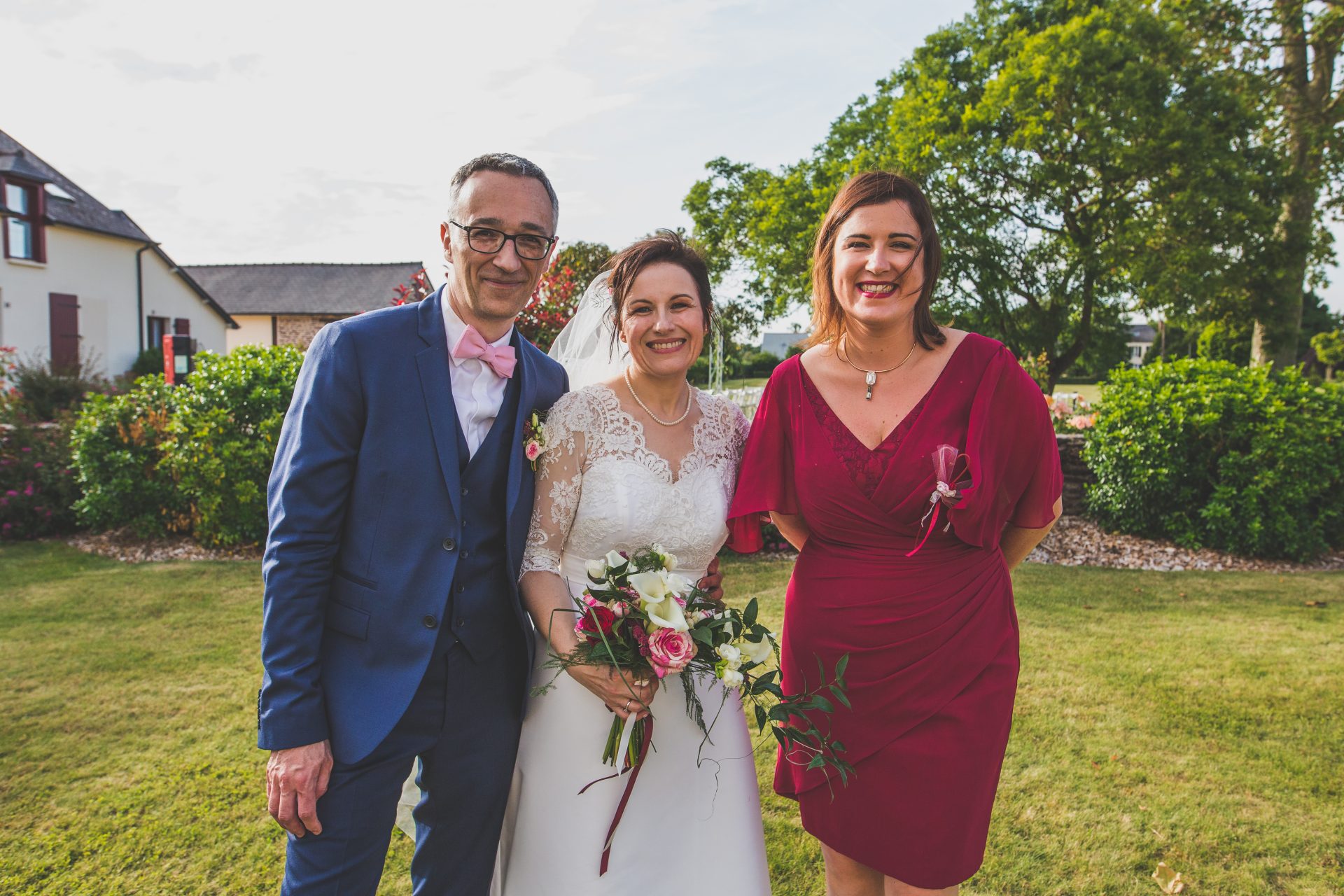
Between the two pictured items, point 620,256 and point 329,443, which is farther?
point 620,256

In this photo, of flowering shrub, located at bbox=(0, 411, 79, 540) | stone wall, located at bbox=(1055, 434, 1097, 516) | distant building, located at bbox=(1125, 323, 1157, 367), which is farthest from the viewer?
distant building, located at bbox=(1125, 323, 1157, 367)

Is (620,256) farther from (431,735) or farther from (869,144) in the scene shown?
(869,144)

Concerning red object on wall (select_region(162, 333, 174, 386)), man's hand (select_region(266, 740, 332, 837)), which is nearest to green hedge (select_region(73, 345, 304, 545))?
red object on wall (select_region(162, 333, 174, 386))

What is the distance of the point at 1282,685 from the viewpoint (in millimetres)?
5605

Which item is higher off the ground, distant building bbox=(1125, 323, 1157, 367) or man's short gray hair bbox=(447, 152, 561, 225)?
distant building bbox=(1125, 323, 1157, 367)

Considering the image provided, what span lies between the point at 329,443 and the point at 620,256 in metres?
1.27

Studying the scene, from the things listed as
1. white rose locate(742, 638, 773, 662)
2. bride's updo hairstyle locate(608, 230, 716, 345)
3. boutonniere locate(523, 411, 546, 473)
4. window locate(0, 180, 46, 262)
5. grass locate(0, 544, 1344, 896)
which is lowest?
grass locate(0, 544, 1344, 896)

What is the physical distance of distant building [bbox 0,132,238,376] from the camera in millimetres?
23031

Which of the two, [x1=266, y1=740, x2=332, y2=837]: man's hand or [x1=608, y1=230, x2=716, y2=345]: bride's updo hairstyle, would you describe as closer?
[x1=266, y1=740, x2=332, y2=837]: man's hand

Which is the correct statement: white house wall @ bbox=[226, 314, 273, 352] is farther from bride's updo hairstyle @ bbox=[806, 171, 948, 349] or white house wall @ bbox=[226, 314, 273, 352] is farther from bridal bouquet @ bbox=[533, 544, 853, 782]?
bridal bouquet @ bbox=[533, 544, 853, 782]

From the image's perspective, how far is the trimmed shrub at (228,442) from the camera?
28.9ft

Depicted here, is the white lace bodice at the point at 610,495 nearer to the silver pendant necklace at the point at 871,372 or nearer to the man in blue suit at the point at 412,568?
the man in blue suit at the point at 412,568

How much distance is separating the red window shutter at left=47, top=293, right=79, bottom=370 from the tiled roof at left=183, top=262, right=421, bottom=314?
16.6 metres

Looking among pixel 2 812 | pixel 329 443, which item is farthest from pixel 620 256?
pixel 2 812
